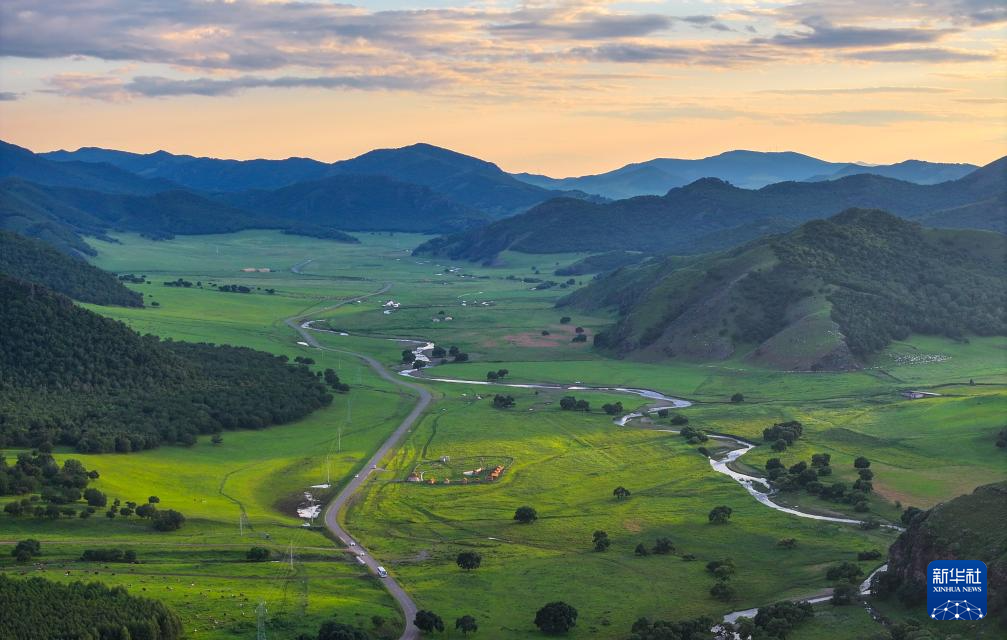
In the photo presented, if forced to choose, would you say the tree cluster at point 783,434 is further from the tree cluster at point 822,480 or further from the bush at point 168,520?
the bush at point 168,520

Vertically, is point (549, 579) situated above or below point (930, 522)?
Result: below

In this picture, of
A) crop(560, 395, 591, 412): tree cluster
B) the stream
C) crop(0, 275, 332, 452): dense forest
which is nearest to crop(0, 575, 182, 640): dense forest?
the stream

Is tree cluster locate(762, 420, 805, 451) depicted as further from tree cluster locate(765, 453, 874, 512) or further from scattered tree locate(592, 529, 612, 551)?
scattered tree locate(592, 529, 612, 551)

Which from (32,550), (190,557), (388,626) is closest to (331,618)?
(388,626)

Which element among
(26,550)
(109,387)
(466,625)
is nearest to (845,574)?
(466,625)

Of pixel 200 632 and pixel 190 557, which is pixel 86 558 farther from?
pixel 200 632

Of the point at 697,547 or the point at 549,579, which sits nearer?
the point at 549,579
